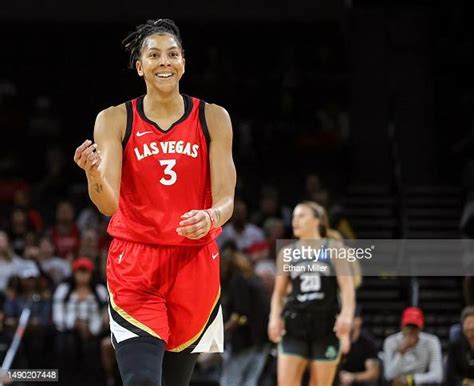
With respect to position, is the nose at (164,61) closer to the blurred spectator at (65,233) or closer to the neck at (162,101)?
the neck at (162,101)

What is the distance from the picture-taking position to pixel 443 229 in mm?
15227

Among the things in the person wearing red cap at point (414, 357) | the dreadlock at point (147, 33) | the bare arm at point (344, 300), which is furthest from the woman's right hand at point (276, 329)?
the dreadlock at point (147, 33)

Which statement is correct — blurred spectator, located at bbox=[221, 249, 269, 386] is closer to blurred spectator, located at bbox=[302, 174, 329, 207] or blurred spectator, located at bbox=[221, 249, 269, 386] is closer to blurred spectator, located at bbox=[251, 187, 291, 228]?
blurred spectator, located at bbox=[251, 187, 291, 228]

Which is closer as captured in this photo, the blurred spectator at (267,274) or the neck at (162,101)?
the neck at (162,101)

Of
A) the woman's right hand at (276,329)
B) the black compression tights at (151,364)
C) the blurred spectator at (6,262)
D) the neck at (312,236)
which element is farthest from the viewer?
the blurred spectator at (6,262)

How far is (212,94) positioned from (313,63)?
6.40 ft

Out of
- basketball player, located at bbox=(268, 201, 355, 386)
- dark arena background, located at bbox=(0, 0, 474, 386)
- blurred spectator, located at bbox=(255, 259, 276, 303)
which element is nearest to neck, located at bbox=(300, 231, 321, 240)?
basketball player, located at bbox=(268, 201, 355, 386)

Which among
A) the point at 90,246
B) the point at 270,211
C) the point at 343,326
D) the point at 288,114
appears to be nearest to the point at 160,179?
the point at 343,326

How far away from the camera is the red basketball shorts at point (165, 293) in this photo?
5.05 meters

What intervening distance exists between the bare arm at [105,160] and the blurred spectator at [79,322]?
540 centimetres

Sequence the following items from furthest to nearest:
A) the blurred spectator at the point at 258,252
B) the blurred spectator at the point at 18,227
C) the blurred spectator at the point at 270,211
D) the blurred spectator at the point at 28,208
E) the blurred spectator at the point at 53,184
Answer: the blurred spectator at the point at 53,184 → the blurred spectator at the point at 270,211 → the blurred spectator at the point at 28,208 → the blurred spectator at the point at 18,227 → the blurred spectator at the point at 258,252

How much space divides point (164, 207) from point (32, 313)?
5758 mm

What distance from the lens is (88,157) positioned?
15.3 feet

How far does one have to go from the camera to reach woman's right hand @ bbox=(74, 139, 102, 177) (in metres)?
4.65
